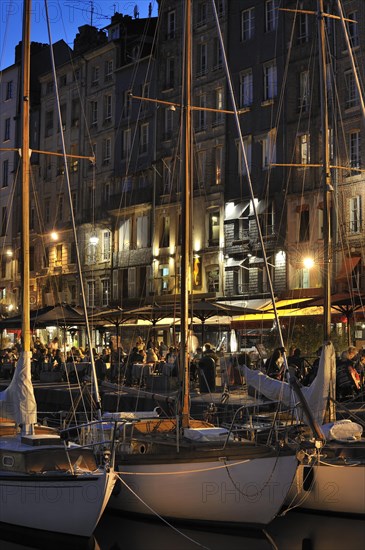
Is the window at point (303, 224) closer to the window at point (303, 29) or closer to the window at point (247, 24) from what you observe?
the window at point (303, 29)

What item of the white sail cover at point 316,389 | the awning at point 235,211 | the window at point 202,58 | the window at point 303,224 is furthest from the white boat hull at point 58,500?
the window at point 202,58

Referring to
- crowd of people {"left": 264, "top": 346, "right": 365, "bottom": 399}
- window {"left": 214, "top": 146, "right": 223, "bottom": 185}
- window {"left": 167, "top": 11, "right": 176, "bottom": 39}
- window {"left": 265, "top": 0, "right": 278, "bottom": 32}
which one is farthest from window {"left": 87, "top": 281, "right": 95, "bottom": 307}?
crowd of people {"left": 264, "top": 346, "right": 365, "bottom": 399}

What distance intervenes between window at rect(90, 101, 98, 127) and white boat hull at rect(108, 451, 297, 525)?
49.4 meters

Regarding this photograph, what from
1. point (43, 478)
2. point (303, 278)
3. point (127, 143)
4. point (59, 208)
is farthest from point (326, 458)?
point (59, 208)

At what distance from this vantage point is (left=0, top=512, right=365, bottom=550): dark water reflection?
15180 millimetres

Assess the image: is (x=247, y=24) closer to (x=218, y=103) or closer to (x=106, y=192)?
(x=218, y=103)

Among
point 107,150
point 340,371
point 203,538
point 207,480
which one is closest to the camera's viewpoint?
point 207,480

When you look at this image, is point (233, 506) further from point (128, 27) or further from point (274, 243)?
point (128, 27)

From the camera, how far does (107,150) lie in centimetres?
6125

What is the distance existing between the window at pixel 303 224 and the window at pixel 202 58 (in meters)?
12.5

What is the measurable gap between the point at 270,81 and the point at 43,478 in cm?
3684

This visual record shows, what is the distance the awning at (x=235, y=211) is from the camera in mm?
48812

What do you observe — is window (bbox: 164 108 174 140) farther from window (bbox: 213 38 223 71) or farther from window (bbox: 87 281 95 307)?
window (bbox: 87 281 95 307)

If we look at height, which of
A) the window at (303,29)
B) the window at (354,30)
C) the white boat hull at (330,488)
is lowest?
the white boat hull at (330,488)
